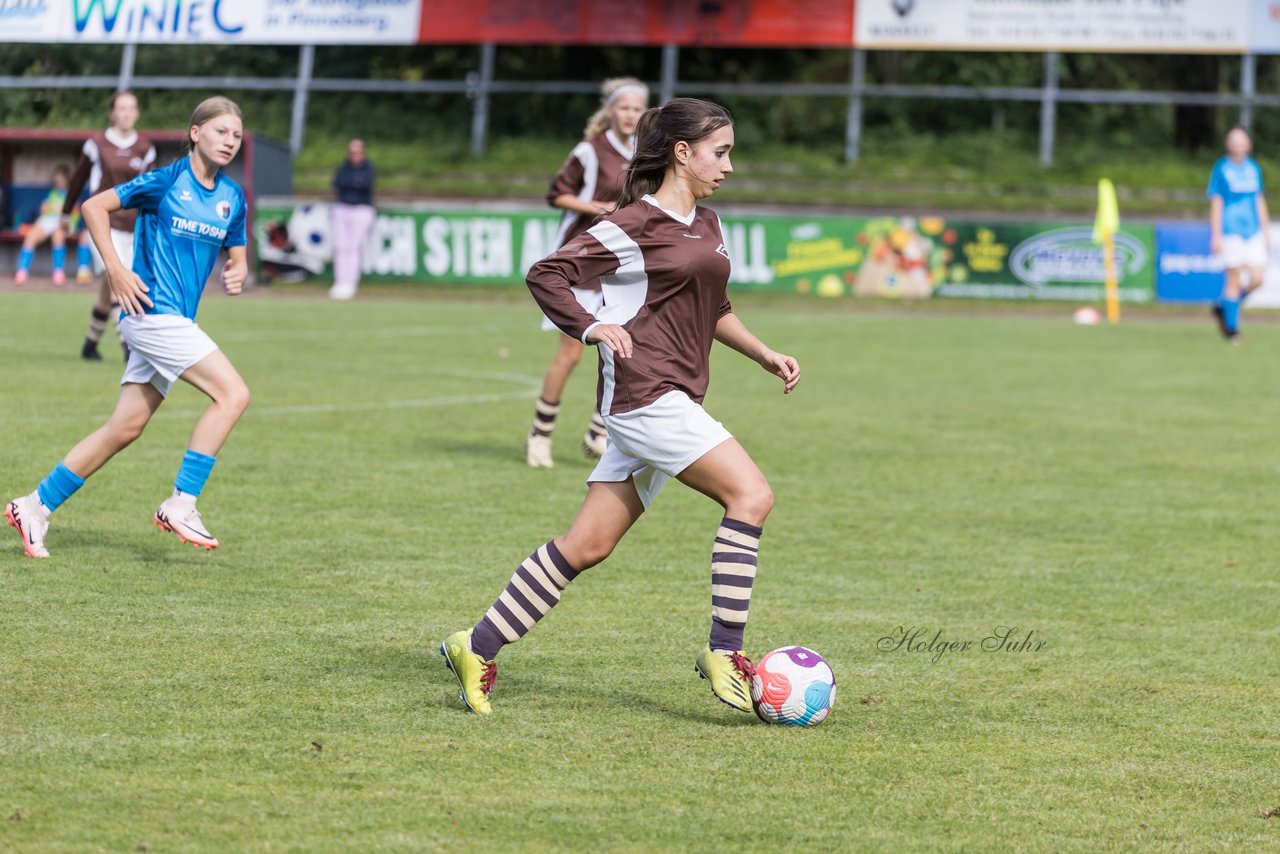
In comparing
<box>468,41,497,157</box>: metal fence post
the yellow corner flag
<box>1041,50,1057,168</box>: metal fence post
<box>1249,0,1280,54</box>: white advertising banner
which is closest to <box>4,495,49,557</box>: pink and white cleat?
the yellow corner flag

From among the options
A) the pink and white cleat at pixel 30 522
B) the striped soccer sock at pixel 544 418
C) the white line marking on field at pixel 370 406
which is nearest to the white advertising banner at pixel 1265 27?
the white line marking on field at pixel 370 406

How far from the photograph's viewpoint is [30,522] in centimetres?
693

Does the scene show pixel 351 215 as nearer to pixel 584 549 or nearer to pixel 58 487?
pixel 58 487

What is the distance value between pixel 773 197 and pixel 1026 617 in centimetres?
2840

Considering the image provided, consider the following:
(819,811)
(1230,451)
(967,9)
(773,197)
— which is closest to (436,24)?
(773,197)

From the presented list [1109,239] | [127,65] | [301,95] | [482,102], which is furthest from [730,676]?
[127,65]

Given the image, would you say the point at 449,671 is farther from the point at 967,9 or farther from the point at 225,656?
the point at 967,9

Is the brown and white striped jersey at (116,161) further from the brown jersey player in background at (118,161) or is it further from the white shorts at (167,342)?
the white shorts at (167,342)

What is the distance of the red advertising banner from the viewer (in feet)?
118

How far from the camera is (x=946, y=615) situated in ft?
21.8

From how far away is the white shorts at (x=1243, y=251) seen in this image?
2047cm

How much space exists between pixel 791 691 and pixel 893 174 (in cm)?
3242

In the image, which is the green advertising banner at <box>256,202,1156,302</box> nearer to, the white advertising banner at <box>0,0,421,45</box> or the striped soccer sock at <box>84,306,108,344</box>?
the white advertising banner at <box>0,0,421,45</box>

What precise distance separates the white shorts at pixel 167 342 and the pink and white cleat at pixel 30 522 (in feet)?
2.05
